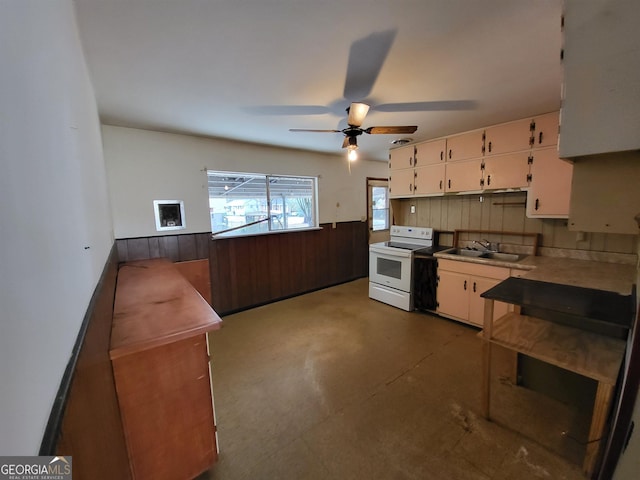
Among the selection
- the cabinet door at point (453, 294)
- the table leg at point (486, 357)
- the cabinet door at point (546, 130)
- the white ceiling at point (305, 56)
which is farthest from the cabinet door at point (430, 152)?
the table leg at point (486, 357)

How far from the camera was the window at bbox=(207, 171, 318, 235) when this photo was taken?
352 cm

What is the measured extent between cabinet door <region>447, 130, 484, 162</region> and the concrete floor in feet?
6.81

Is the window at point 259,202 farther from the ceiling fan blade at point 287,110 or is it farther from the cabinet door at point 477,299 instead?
the cabinet door at point 477,299

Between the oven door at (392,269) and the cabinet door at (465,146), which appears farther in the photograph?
the oven door at (392,269)

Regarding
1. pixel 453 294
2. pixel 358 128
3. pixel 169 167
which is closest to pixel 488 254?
pixel 453 294

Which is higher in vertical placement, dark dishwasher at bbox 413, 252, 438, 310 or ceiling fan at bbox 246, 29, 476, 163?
ceiling fan at bbox 246, 29, 476, 163

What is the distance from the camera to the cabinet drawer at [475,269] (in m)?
2.71

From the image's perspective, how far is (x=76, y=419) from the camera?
2.09ft

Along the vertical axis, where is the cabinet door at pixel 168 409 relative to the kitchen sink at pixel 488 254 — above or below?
below

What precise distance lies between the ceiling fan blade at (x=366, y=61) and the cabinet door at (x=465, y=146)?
5.75ft

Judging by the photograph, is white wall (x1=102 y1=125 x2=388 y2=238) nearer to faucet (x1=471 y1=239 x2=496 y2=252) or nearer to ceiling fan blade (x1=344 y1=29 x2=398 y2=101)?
ceiling fan blade (x1=344 y1=29 x2=398 y2=101)

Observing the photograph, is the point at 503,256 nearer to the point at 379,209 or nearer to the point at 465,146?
the point at 465,146

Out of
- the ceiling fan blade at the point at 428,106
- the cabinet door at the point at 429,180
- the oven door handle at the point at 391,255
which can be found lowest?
the oven door handle at the point at 391,255

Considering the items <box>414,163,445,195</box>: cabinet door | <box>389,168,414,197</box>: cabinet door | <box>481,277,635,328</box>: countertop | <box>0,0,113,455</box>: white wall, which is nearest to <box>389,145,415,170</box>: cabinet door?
<box>389,168,414,197</box>: cabinet door
